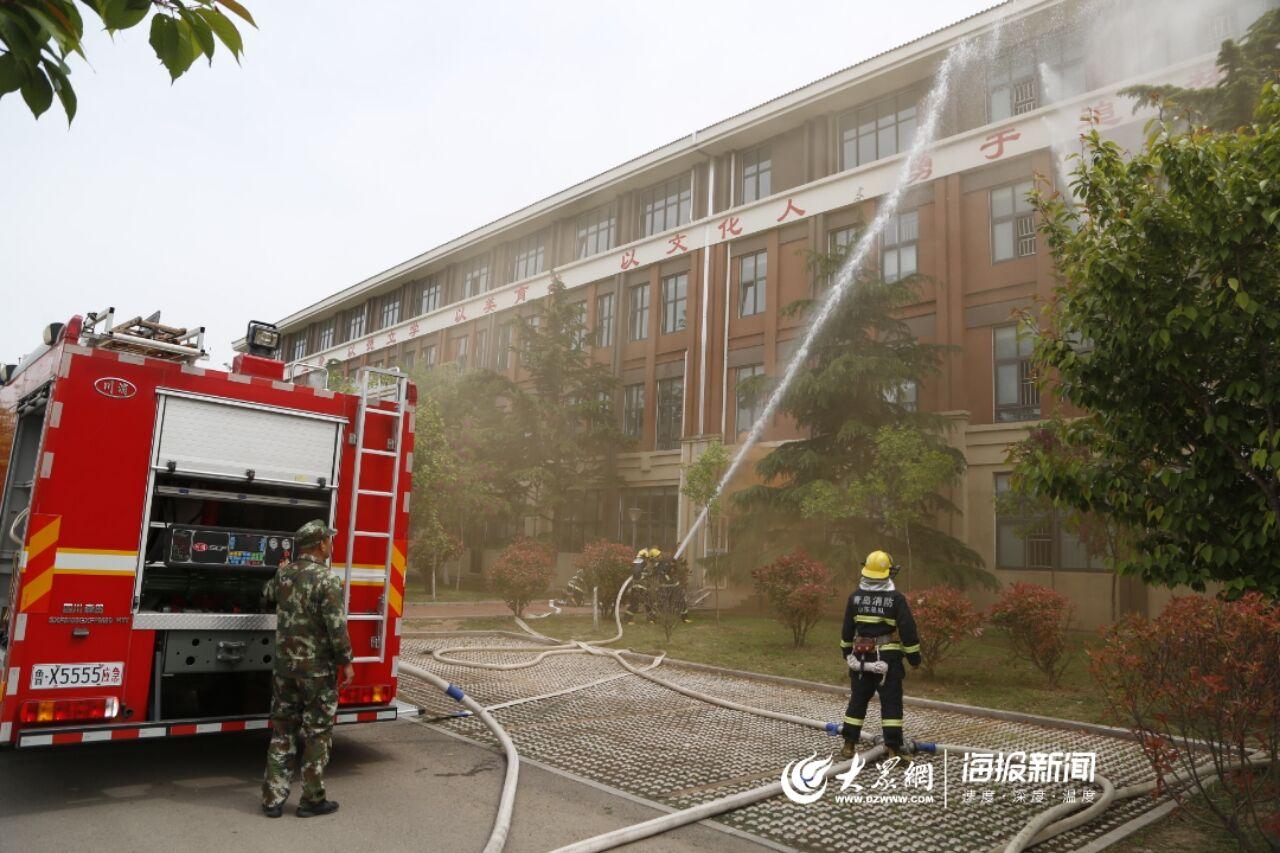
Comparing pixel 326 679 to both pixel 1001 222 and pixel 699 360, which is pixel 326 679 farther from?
pixel 699 360

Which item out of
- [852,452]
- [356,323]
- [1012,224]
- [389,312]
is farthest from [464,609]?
[356,323]

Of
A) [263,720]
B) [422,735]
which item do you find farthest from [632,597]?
[263,720]

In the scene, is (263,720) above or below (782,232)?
below

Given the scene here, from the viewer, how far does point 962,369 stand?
21594mm

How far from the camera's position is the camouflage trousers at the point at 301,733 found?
5.21m

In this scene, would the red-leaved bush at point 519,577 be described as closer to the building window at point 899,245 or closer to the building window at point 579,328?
the building window at point 899,245

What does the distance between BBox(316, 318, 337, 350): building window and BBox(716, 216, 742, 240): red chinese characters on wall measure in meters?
31.7

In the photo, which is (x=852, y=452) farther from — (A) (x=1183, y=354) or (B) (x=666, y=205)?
(B) (x=666, y=205)

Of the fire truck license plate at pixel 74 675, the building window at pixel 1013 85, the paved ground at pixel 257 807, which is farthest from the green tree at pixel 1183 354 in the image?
the building window at pixel 1013 85

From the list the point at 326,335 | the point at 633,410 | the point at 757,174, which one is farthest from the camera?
the point at 326,335

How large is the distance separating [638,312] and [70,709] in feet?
90.7

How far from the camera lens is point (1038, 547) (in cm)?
1991

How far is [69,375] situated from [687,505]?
2251 cm

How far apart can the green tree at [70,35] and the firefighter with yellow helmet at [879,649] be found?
5.97 m
